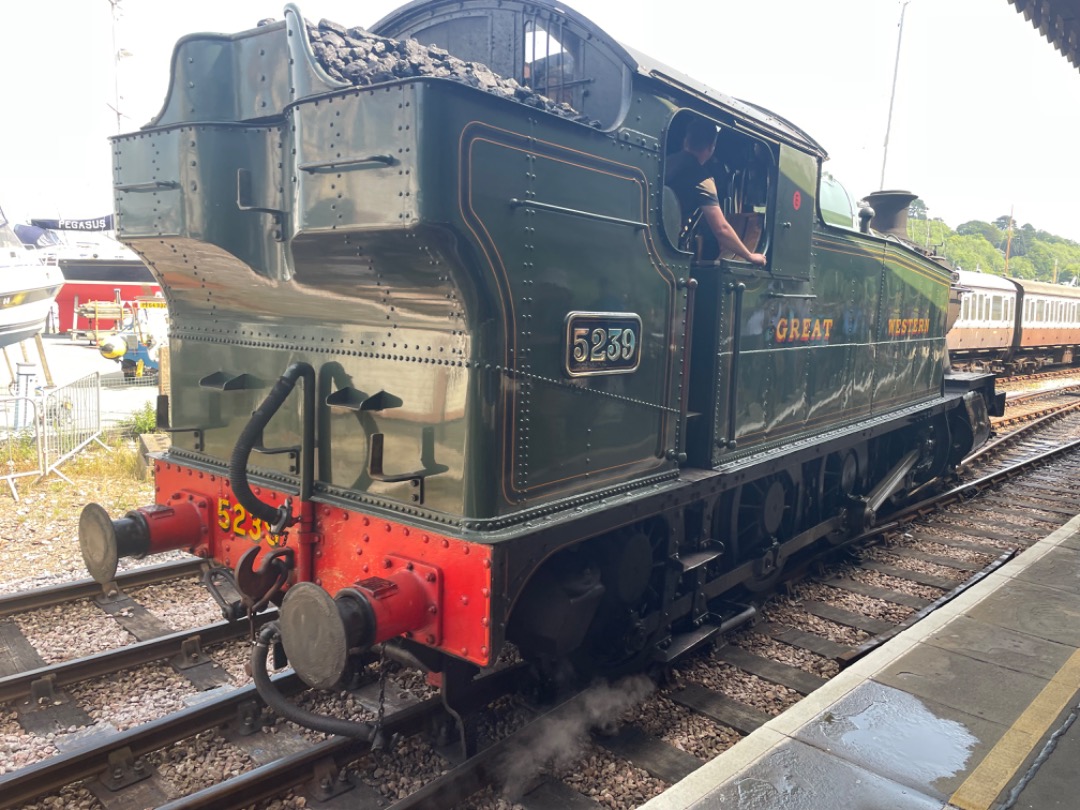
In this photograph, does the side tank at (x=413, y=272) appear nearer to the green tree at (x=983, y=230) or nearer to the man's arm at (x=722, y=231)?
the man's arm at (x=722, y=231)

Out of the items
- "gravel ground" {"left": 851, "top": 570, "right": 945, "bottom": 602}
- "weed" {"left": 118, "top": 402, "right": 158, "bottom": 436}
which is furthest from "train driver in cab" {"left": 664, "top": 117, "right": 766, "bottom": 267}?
"weed" {"left": 118, "top": 402, "right": 158, "bottom": 436}

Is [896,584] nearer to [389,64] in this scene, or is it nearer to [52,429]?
[389,64]

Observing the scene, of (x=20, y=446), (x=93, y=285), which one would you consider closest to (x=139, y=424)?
(x=20, y=446)

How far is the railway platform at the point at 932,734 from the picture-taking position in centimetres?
312

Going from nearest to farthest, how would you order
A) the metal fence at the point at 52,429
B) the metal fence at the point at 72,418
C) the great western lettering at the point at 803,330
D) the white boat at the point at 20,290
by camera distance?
the great western lettering at the point at 803,330 → the metal fence at the point at 52,429 → the metal fence at the point at 72,418 → the white boat at the point at 20,290

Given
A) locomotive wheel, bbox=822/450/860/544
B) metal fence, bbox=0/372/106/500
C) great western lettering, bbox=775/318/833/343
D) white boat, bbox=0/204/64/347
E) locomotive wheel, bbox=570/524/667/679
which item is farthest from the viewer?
white boat, bbox=0/204/64/347

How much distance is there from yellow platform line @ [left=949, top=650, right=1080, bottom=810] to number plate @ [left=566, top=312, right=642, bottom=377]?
2189mm

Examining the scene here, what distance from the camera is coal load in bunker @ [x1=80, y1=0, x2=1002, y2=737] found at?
3.07 m

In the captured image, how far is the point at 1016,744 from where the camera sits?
11.5 feet

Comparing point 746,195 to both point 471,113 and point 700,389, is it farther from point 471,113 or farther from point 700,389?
point 471,113

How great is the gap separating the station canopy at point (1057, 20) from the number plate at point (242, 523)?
250 inches

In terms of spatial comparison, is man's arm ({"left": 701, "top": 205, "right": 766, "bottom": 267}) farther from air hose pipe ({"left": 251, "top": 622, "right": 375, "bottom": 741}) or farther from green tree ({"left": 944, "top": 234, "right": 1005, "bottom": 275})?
green tree ({"left": 944, "top": 234, "right": 1005, "bottom": 275})

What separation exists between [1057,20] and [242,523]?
6.95m

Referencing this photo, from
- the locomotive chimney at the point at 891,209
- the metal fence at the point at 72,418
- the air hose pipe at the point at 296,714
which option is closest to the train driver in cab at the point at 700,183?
the air hose pipe at the point at 296,714
